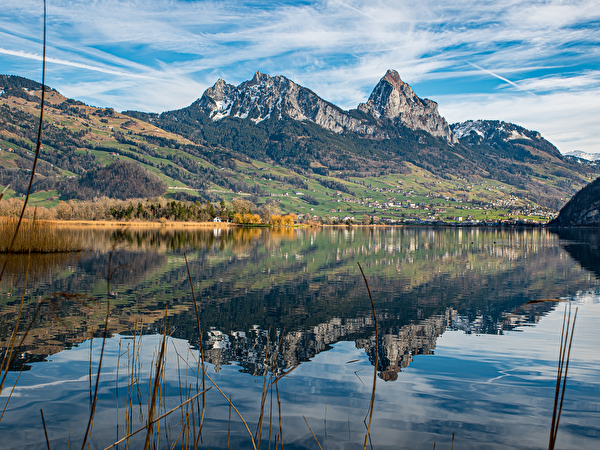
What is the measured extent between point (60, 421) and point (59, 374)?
2.43m

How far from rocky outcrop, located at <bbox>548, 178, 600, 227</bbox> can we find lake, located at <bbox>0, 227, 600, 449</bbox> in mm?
173498

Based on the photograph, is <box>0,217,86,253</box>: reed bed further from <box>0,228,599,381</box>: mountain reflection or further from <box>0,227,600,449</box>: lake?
<box>0,227,600,449</box>: lake

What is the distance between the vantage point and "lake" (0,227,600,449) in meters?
6.49

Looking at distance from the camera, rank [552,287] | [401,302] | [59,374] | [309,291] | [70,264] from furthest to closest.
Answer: [70,264], [552,287], [309,291], [401,302], [59,374]

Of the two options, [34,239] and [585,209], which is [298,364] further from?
[585,209]

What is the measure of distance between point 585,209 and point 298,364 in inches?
7907

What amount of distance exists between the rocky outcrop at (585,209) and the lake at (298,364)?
173498mm

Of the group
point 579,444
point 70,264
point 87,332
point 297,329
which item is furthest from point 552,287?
point 70,264

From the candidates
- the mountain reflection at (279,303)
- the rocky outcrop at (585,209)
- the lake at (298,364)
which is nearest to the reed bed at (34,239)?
the mountain reflection at (279,303)

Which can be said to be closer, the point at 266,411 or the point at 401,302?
the point at 266,411

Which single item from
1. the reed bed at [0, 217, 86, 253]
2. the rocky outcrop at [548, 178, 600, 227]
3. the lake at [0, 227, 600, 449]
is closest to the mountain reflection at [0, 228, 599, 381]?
the lake at [0, 227, 600, 449]

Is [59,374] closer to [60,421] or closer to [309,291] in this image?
[60,421]

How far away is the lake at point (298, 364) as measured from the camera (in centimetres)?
649

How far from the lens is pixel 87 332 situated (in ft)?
40.6
